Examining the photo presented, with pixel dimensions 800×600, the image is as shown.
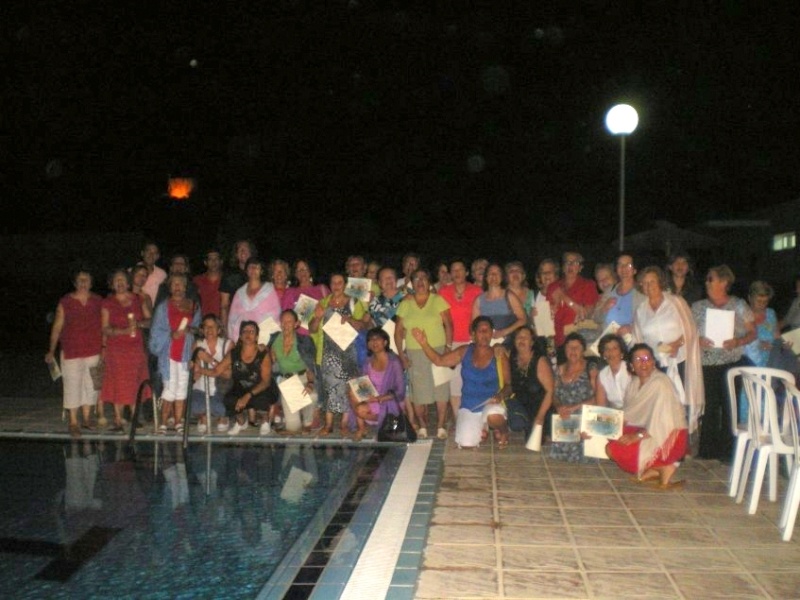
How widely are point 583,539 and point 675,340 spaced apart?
107 inches

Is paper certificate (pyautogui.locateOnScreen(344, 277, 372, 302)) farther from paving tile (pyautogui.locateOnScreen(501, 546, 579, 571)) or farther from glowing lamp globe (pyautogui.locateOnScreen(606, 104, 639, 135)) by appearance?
paving tile (pyautogui.locateOnScreen(501, 546, 579, 571))

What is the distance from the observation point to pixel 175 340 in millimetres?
9266

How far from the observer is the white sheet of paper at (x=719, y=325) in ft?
24.6

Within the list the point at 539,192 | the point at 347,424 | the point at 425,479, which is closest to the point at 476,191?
the point at 539,192

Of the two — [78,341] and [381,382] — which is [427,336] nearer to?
[381,382]

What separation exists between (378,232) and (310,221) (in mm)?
2558

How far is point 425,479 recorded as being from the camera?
22.9 ft

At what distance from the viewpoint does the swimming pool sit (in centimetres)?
488

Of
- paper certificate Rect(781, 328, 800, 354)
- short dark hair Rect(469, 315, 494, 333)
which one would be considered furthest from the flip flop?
short dark hair Rect(469, 315, 494, 333)

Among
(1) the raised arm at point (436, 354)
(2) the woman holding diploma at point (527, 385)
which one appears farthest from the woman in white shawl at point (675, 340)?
(1) the raised arm at point (436, 354)

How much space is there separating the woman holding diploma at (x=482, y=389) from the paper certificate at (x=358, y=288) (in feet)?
3.94

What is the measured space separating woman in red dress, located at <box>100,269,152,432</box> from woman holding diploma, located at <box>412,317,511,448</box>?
3.46m

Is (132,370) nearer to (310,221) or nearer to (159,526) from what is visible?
(159,526)

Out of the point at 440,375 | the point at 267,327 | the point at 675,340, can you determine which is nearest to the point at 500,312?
the point at 440,375
